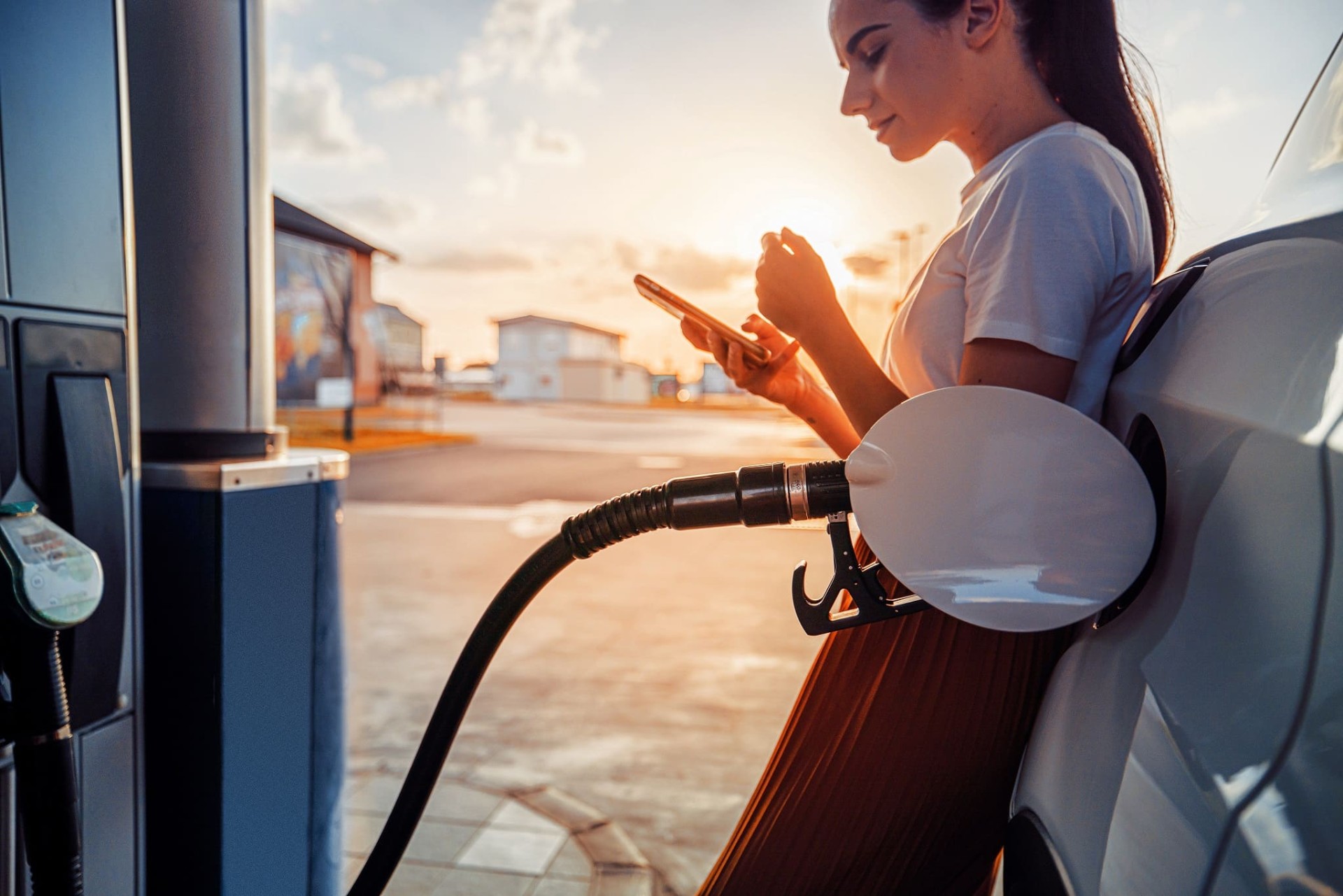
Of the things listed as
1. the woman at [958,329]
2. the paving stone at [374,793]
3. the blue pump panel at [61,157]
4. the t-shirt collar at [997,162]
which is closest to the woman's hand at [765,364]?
the woman at [958,329]

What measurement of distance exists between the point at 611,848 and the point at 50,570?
6.55 feet

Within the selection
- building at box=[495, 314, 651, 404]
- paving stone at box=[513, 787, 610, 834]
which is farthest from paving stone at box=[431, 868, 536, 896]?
building at box=[495, 314, 651, 404]

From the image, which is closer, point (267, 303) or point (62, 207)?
point (62, 207)

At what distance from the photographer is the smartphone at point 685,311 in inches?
49.9

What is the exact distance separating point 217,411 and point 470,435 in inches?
752

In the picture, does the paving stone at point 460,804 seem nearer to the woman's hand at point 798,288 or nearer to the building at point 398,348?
the woman's hand at point 798,288

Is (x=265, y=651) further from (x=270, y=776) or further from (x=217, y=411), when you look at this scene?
(x=217, y=411)

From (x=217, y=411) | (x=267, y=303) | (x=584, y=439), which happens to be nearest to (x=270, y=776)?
(x=217, y=411)

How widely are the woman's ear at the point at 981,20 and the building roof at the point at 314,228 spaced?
1223 cm

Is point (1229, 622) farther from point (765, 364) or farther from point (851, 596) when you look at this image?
point (765, 364)

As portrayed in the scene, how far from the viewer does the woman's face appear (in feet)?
3.41

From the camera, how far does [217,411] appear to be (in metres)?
1.61

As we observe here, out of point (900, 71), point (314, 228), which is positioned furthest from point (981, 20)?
point (314, 228)

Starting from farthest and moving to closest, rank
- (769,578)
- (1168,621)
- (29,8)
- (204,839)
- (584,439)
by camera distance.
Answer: (584,439) → (769,578) → (204,839) → (29,8) → (1168,621)
